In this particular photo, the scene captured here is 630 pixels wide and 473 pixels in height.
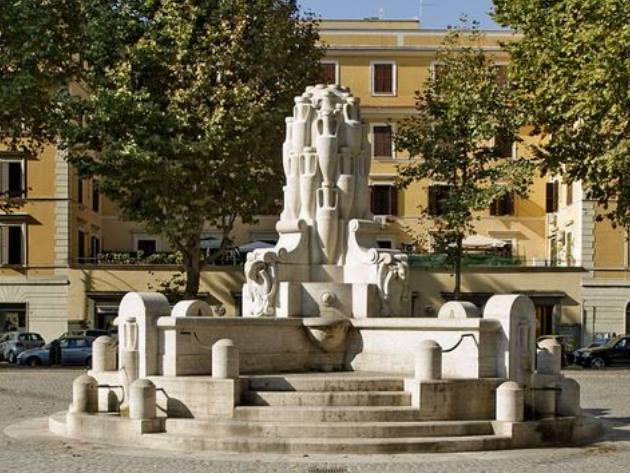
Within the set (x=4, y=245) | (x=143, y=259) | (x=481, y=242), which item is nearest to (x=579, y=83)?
(x=481, y=242)

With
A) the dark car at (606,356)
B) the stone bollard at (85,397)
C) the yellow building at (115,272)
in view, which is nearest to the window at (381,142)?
the yellow building at (115,272)

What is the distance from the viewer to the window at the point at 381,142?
197 ft

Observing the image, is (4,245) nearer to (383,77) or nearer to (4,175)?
(4,175)

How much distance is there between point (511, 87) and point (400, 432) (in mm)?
23082

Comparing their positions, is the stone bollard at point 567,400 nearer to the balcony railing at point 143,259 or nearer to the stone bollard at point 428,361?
the stone bollard at point 428,361

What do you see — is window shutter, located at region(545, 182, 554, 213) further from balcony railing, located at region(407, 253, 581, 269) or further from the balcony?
the balcony

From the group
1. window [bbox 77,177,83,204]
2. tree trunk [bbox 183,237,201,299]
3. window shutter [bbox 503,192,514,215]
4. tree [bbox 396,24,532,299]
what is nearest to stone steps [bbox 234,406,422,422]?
tree [bbox 396,24,532,299]

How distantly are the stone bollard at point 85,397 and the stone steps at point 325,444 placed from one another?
230cm

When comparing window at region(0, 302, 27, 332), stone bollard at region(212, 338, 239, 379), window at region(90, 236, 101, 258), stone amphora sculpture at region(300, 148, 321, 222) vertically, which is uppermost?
stone amphora sculpture at region(300, 148, 321, 222)

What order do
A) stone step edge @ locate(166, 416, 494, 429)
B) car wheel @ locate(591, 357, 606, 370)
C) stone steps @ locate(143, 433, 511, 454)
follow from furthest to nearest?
car wheel @ locate(591, 357, 606, 370) → stone step edge @ locate(166, 416, 494, 429) → stone steps @ locate(143, 433, 511, 454)

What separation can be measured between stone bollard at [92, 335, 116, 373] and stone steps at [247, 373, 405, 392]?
3678 mm

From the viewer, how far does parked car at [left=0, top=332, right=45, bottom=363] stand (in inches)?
1743

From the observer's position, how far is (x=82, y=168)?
37.3 metres

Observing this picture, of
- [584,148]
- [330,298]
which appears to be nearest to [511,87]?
[584,148]
